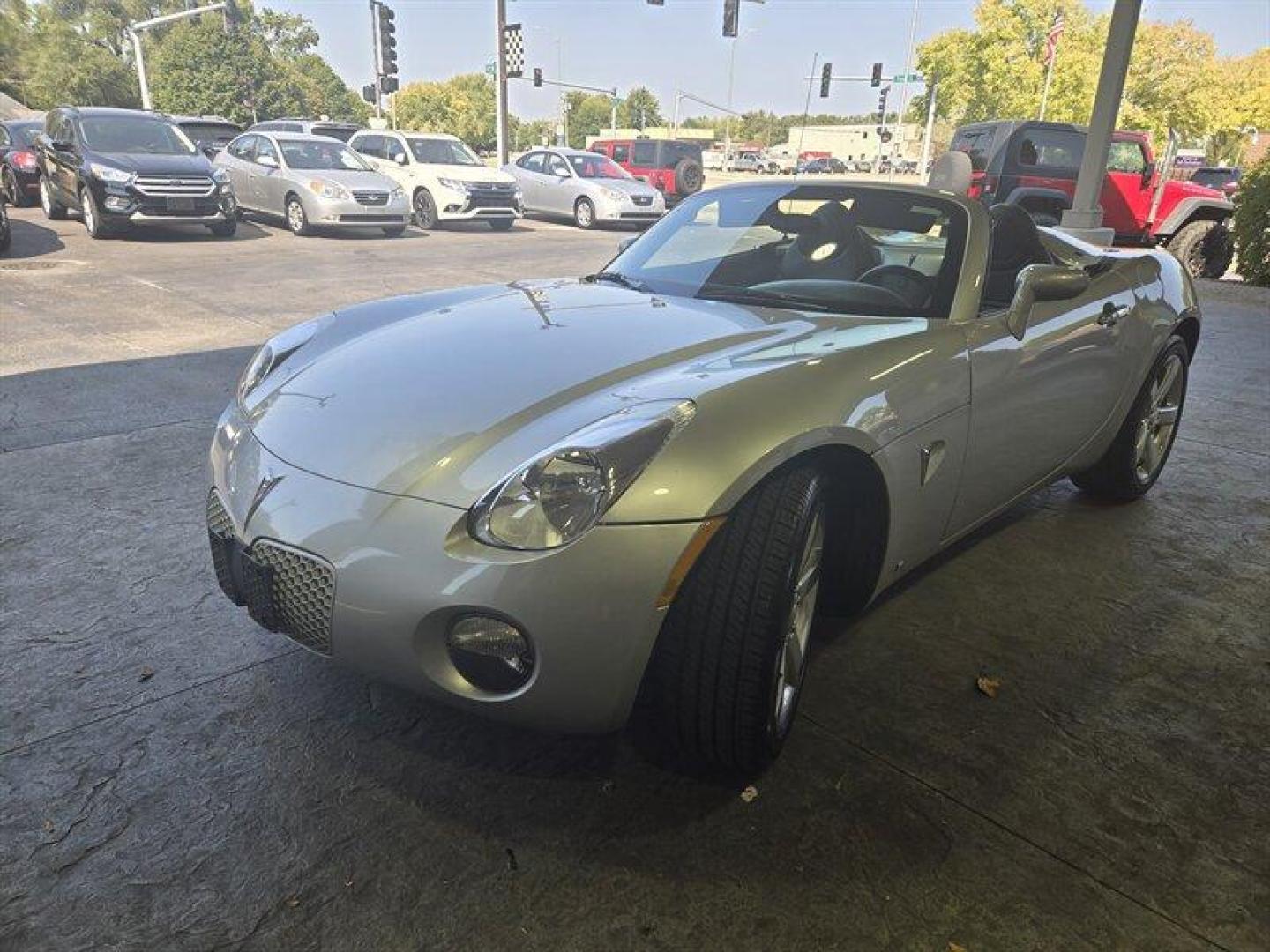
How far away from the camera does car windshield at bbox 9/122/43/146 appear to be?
1488cm

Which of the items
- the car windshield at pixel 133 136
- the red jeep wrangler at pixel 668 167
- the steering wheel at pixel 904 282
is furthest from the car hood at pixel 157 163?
the red jeep wrangler at pixel 668 167

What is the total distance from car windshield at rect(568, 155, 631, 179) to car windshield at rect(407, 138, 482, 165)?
2.28 meters

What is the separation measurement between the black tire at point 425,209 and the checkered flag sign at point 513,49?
1041cm

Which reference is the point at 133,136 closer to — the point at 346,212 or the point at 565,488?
the point at 346,212

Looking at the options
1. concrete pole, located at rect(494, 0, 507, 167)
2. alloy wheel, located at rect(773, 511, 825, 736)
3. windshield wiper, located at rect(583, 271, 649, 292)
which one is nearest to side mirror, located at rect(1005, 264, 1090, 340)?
alloy wheel, located at rect(773, 511, 825, 736)

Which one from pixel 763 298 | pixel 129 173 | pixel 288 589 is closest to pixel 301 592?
pixel 288 589

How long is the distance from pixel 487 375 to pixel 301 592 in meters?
0.69

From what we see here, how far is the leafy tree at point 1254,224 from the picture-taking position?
37.6 ft

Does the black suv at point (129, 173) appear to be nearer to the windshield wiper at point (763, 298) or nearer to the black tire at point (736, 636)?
the windshield wiper at point (763, 298)

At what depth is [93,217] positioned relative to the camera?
1147 cm

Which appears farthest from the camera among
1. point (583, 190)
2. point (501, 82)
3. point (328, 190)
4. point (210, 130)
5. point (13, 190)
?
point (501, 82)

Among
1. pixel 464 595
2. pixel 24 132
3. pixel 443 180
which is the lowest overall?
pixel 464 595

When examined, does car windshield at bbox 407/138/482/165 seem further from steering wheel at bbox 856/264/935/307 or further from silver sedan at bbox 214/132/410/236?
steering wheel at bbox 856/264/935/307

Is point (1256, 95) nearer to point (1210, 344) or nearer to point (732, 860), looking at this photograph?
point (1210, 344)
